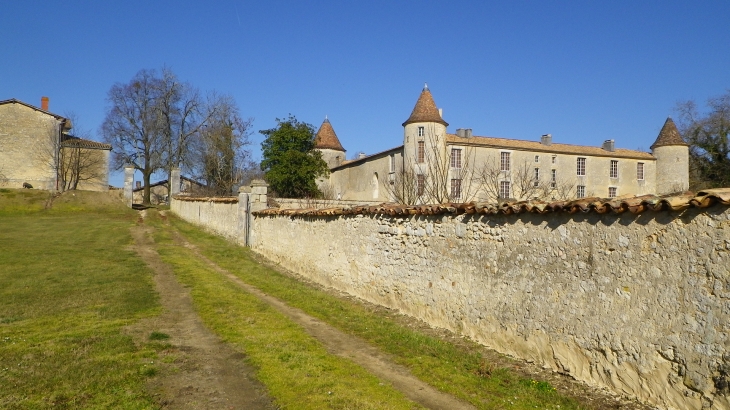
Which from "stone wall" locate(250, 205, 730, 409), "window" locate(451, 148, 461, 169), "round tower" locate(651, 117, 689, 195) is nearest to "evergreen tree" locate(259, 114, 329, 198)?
"window" locate(451, 148, 461, 169)

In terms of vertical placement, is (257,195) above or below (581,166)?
below

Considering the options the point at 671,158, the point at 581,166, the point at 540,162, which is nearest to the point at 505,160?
the point at 540,162

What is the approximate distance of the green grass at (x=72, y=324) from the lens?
15.9ft

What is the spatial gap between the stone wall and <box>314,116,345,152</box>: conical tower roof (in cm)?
4871

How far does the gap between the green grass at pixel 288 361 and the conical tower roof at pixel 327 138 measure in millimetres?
47698

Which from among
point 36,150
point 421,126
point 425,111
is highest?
point 425,111

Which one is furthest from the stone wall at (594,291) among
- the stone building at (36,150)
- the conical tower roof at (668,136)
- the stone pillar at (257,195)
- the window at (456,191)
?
the conical tower roof at (668,136)

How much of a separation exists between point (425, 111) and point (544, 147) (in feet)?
43.3

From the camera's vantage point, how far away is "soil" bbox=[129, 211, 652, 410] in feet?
16.1

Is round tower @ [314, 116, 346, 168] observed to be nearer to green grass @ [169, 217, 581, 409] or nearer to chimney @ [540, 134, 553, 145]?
chimney @ [540, 134, 553, 145]

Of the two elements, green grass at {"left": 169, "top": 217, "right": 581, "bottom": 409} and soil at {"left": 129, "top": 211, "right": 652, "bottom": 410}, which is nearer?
soil at {"left": 129, "top": 211, "right": 652, "bottom": 410}

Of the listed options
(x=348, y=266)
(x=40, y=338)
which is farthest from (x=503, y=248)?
(x=40, y=338)

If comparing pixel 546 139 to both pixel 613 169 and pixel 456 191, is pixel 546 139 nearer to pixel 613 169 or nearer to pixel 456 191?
pixel 613 169

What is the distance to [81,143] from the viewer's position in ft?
146
